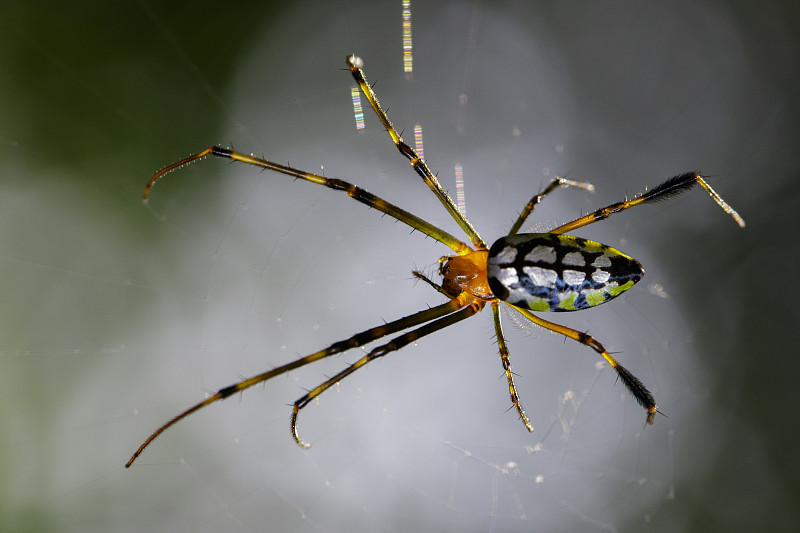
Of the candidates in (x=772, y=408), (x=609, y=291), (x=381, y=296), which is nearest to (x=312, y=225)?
(x=381, y=296)

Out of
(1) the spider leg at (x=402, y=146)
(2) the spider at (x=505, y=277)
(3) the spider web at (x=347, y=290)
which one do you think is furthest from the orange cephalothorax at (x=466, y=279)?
(3) the spider web at (x=347, y=290)

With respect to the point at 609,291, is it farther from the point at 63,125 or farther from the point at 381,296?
the point at 63,125

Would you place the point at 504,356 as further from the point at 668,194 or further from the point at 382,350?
the point at 668,194

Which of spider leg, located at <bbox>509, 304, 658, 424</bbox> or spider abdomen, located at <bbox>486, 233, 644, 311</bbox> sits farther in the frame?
spider leg, located at <bbox>509, 304, 658, 424</bbox>

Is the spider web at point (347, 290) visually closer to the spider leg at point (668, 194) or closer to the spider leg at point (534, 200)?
the spider leg at point (534, 200)

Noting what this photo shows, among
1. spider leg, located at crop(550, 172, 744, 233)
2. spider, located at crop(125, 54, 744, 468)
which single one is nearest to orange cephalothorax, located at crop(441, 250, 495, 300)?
spider, located at crop(125, 54, 744, 468)

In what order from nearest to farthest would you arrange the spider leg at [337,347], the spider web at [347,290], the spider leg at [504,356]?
the spider leg at [337,347]
the spider leg at [504,356]
the spider web at [347,290]

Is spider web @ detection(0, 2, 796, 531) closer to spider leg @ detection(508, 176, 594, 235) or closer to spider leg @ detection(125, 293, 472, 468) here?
spider leg @ detection(508, 176, 594, 235)
